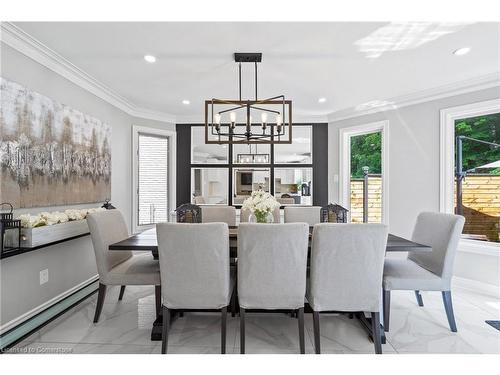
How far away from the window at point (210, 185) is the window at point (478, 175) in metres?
3.46

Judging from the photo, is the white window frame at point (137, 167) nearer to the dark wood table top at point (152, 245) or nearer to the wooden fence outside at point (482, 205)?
the dark wood table top at point (152, 245)

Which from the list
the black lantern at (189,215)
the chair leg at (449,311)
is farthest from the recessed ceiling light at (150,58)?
the chair leg at (449,311)

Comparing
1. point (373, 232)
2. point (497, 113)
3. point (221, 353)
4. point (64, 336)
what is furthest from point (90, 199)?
point (497, 113)

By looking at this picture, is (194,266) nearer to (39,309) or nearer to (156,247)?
(156,247)

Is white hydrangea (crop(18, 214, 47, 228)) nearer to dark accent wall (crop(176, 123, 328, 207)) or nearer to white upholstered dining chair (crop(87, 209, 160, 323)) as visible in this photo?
white upholstered dining chair (crop(87, 209, 160, 323))

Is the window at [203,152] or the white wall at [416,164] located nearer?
the white wall at [416,164]

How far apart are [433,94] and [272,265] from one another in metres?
3.27

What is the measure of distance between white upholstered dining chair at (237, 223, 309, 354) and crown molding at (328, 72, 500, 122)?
9.87ft

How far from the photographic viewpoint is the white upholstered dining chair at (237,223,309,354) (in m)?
1.82

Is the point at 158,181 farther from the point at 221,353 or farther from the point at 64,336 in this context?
the point at 221,353

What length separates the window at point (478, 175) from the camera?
3297 mm

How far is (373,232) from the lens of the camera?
71.7 inches
